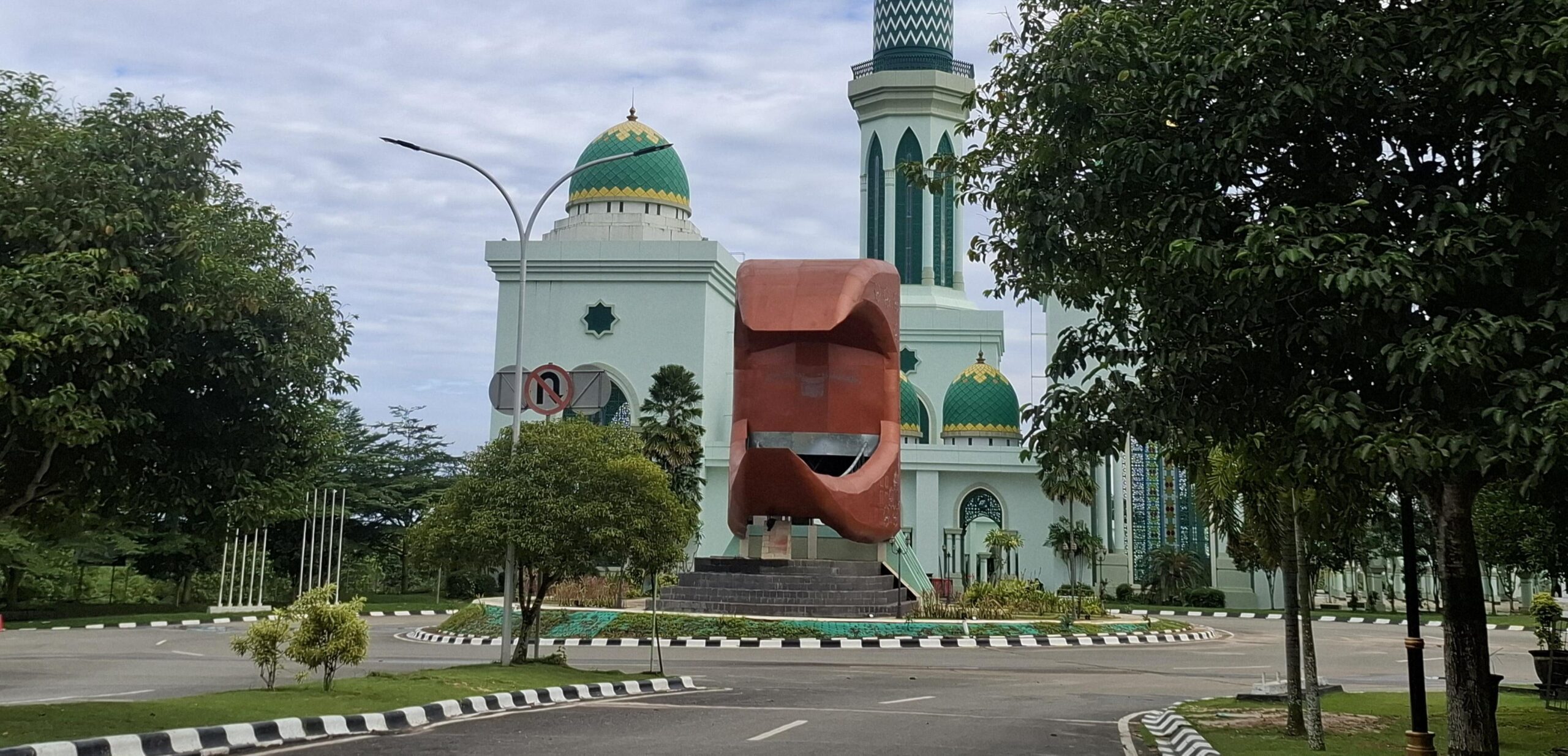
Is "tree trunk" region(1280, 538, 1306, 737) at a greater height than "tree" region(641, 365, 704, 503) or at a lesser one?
lesser

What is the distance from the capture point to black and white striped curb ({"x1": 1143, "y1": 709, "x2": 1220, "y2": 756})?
10594 millimetres

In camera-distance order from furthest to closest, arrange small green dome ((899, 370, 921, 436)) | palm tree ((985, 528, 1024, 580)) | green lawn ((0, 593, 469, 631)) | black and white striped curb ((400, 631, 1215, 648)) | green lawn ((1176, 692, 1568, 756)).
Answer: small green dome ((899, 370, 921, 436)), palm tree ((985, 528, 1024, 580)), green lawn ((0, 593, 469, 631)), black and white striped curb ((400, 631, 1215, 648)), green lawn ((1176, 692, 1568, 756))

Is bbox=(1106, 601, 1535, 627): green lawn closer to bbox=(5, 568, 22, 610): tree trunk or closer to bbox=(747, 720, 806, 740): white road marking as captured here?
bbox=(747, 720, 806, 740): white road marking

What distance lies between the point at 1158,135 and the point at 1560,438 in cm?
312

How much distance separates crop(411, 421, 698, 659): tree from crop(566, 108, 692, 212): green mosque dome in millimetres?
30894

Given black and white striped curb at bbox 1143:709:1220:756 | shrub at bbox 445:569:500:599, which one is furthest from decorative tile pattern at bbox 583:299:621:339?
black and white striped curb at bbox 1143:709:1220:756

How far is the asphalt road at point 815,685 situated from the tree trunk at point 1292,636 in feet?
5.35

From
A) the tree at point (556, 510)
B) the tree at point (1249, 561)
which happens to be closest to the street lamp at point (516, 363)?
the tree at point (556, 510)

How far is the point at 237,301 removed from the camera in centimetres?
961

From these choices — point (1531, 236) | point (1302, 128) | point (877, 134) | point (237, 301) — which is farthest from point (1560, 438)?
point (877, 134)

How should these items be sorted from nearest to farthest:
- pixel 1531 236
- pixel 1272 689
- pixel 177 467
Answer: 1. pixel 1531 236
2. pixel 177 467
3. pixel 1272 689

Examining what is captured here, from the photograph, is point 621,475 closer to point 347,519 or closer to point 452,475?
point 347,519

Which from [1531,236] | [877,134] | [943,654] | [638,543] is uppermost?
[877,134]

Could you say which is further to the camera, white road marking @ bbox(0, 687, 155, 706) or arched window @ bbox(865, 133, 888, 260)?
arched window @ bbox(865, 133, 888, 260)
